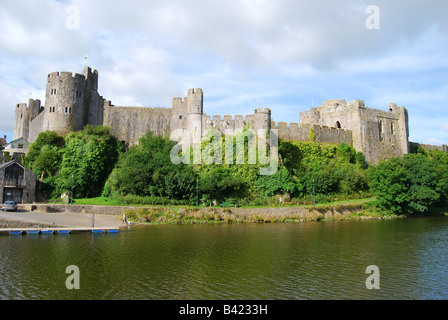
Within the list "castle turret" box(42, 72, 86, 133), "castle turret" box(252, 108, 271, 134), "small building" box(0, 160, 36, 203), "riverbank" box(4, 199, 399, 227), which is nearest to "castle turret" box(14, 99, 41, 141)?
"castle turret" box(42, 72, 86, 133)

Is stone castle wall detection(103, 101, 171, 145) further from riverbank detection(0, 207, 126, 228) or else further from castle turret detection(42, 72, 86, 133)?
riverbank detection(0, 207, 126, 228)

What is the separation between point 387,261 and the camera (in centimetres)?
1412

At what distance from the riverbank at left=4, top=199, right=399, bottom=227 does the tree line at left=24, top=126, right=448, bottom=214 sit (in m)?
1.87

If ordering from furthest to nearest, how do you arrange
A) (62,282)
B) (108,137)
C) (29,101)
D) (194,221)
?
(29,101) < (108,137) < (194,221) < (62,282)

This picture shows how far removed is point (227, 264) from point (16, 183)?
79.4 feet

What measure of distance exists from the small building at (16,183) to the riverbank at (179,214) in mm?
3562

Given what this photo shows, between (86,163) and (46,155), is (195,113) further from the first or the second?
(46,155)

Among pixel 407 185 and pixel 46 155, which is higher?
pixel 46 155

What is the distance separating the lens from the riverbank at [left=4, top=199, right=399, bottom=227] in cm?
2583

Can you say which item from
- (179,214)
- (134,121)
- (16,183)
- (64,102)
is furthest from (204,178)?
(64,102)

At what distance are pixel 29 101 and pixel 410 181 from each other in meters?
46.1

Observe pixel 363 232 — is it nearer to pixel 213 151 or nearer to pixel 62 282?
pixel 213 151

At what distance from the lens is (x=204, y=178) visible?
30312mm
